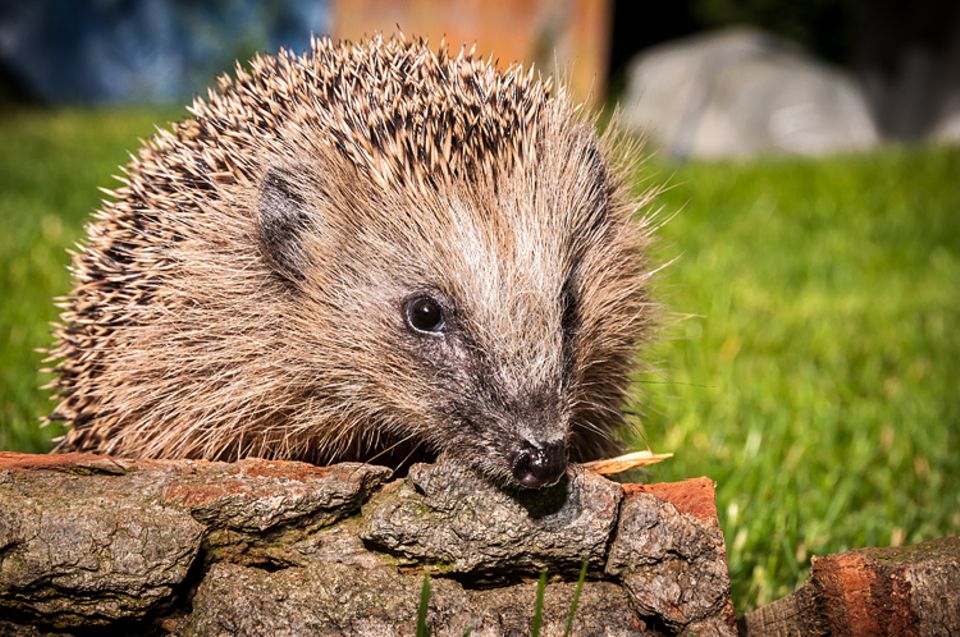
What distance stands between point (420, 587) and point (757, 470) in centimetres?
204

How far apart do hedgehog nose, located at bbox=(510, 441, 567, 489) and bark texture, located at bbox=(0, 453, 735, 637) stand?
0.14 ft

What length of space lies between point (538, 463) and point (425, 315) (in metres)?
0.46

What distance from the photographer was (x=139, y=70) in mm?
14172

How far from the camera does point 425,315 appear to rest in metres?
2.15

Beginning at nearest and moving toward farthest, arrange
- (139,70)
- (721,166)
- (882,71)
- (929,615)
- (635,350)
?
1. (929,615)
2. (635,350)
3. (721,166)
4. (882,71)
5. (139,70)

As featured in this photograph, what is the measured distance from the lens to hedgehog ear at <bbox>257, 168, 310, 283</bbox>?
2.30 metres

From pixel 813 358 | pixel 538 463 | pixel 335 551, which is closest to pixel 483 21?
pixel 813 358

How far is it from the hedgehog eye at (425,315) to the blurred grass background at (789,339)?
0.80 m

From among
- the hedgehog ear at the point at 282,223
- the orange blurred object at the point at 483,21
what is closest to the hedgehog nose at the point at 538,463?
the hedgehog ear at the point at 282,223

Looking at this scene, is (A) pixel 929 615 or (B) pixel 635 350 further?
(B) pixel 635 350

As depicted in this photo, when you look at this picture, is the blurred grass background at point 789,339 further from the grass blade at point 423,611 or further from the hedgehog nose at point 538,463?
the grass blade at point 423,611

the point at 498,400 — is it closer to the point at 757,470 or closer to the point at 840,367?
the point at 757,470

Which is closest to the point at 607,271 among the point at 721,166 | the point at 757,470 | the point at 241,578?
the point at 241,578

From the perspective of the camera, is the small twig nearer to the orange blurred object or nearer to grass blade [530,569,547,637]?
grass blade [530,569,547,637]
